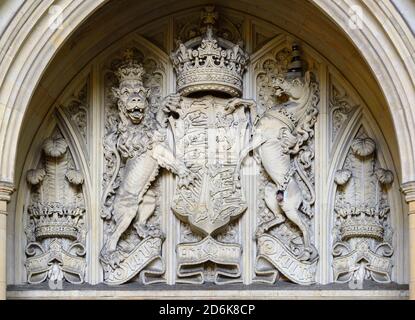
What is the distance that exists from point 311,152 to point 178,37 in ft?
5.60

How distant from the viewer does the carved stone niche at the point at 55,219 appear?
14.2 metres

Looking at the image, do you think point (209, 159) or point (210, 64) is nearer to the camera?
point (210, 64)

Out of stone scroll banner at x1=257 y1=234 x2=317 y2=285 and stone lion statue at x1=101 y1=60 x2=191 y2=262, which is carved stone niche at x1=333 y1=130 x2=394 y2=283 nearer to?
stone scroll banner at x1=257 y1=234 x2=317 y2=285

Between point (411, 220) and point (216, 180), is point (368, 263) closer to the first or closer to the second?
point (411, 220)

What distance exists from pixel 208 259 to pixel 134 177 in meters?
1.06

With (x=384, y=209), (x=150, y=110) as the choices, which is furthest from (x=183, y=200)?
(x=384, y=209)

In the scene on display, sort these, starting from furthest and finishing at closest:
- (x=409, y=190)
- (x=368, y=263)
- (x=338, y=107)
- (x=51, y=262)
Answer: (x=338, y=107) < (x=51, y=262) < (x=368, y=263) < (x=409, y=190)

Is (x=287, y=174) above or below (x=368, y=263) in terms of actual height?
above

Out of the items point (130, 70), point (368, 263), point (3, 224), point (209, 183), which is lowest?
point (368, 263)

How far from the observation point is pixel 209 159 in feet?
46.6

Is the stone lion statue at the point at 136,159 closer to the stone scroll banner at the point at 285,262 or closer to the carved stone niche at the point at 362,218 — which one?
the stone scroll banner at the point at 285,262

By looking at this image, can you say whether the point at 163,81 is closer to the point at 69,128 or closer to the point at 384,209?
the point at 69,128

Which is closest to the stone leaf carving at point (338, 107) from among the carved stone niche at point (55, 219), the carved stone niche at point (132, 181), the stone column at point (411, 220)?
the stone column at point (411, 220)

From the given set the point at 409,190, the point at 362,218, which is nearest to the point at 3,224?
the point at 362,218
